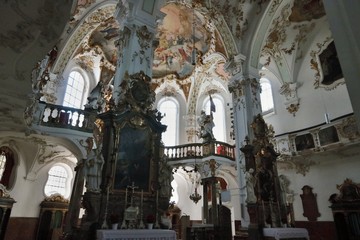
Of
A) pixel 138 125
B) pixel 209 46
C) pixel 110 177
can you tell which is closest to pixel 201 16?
pixel 209 46

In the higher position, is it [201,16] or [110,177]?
[201,16]

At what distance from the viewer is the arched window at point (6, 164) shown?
10.4 meters

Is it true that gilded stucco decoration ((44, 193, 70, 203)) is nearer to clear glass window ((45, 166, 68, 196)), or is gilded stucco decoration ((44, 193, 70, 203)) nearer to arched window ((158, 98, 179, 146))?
clear glass window ((45, 166, 68, 196))

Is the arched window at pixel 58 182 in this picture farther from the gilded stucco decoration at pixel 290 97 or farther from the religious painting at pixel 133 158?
the gilded stucco decoration at pixel 290 97

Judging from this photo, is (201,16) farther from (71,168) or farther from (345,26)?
(345,26)

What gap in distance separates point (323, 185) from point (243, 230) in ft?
18.9

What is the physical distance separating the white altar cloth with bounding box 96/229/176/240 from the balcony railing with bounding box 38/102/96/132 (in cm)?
543

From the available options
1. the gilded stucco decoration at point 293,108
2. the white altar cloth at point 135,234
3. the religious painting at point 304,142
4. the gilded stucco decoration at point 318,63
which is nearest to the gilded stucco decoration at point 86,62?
the white altar cloth at point 135,234

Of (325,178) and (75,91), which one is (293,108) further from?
(75,91)

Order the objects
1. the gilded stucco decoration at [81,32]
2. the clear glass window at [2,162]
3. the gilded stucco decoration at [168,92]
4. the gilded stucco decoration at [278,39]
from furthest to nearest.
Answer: the gilded stucco decoration at [168,92] → the gilded stucco decoration at [81,32] → the gilded stucco decoration at [278,39] → the clear glass window at [2,162]

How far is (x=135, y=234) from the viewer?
5195 millimetres

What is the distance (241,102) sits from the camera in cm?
1049

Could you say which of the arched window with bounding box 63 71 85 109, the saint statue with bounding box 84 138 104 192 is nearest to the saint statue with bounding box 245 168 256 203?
Answer: the saint statue with bounding box 84 138 104 192

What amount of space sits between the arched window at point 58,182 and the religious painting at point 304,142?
12.0 meters
